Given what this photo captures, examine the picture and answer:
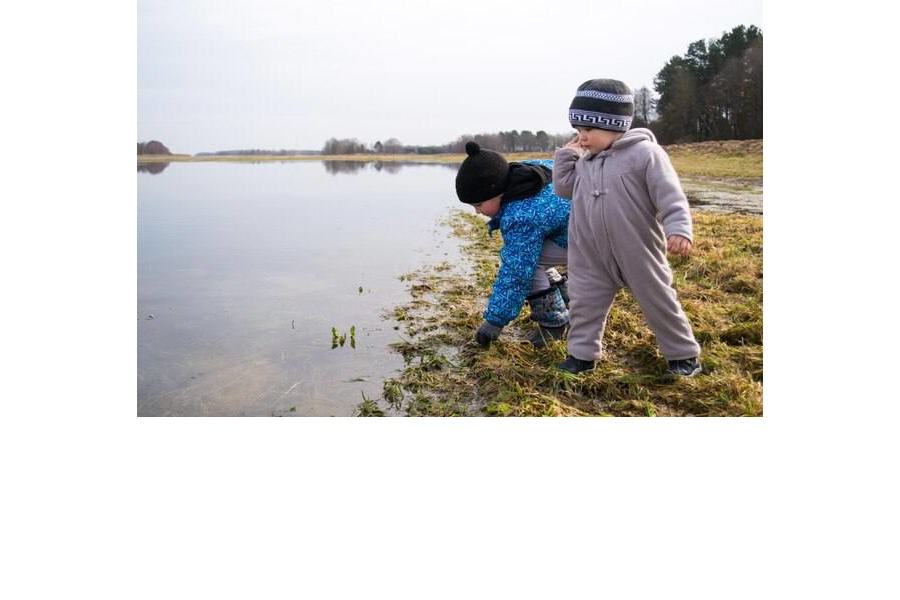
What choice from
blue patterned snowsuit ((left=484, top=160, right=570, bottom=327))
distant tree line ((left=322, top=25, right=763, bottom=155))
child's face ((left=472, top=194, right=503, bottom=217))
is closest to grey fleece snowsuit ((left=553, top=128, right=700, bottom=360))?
A: blue patterned snowsuit ((left=484, top=160, right=570, bottom=327))

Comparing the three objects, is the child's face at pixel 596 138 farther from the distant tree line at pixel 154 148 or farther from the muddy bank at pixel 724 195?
the distant tree line at pixel 154 148

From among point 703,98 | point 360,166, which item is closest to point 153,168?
point 360,166

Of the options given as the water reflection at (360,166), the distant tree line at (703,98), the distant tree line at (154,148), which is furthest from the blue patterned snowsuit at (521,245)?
the water reflection at (360,166)

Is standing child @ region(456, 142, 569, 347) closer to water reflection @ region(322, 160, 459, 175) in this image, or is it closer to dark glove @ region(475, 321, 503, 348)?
dark glove @ region(475, 321, 503, 348)

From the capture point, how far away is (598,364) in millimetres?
2848

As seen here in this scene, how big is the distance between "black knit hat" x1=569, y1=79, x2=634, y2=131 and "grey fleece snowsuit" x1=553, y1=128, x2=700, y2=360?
0.24ft

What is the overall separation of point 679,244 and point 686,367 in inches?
23.9

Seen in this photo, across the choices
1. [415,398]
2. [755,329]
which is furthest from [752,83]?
[415,398]

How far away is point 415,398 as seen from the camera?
2.68 metres

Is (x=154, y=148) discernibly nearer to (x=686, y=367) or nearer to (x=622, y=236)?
(x=622, y=236)

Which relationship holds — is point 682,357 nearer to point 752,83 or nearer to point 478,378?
point 478,378

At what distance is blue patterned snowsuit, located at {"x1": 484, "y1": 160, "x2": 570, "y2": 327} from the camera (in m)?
3.01

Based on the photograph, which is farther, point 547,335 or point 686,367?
point 547,335

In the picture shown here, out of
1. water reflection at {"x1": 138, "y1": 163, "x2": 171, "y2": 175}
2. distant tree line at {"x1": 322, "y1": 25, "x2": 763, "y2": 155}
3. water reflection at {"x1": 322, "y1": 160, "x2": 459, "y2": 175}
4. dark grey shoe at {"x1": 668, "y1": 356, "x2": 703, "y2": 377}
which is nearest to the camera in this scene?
dark grey shoe at {"x1": 668, "y1": 356, "x2": 703, "y2": 377}
